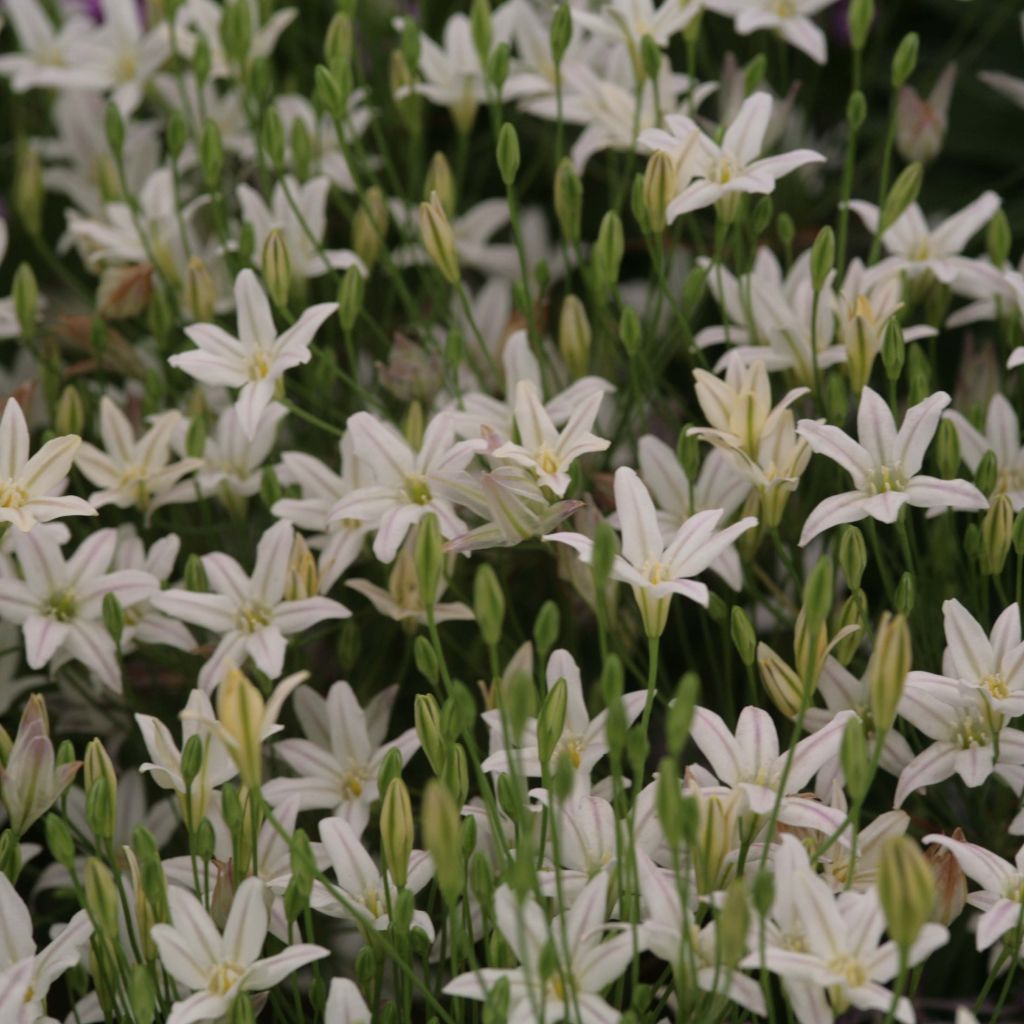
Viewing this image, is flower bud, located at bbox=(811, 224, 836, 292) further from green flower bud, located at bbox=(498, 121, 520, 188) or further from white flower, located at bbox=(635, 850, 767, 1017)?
white flower, located at bbox=(635, 850, 767, 1017)

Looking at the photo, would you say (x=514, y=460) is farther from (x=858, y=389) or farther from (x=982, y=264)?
(x=982, y=264)

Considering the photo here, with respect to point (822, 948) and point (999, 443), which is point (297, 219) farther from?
point (822, 948)

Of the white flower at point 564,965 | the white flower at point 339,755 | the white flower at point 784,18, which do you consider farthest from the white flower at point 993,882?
the white flower at point 784,18

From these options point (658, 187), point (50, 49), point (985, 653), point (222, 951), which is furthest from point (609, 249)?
point (50, 49)

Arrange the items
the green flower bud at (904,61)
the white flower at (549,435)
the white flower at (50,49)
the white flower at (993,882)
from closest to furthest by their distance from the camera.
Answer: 1. the white flower at (993,882)
2. the white flower at (549,435)
3. the green flower bud at (904,61)
4. the white flower at (50,49)

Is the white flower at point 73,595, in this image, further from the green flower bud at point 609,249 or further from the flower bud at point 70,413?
the green flower bud at point 609,249

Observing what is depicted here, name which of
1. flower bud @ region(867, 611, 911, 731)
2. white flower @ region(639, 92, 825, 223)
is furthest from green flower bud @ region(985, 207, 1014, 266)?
flower bud @ region(867, 611, 911, 731)
